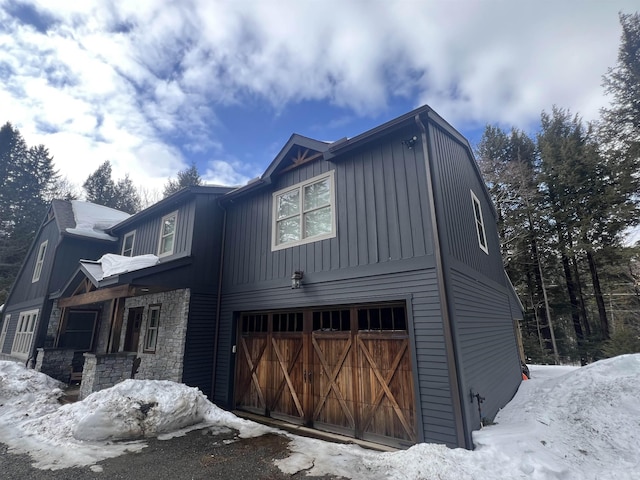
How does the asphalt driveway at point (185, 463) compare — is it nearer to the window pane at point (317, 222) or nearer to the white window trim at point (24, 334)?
the window pane at point (317, 222)

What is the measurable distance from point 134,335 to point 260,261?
545 centimetres

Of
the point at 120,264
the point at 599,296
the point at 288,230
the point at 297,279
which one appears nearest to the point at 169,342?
the point at 120,264

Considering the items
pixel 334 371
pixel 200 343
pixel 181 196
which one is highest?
pixel 181 196

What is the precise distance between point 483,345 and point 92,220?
15815mm

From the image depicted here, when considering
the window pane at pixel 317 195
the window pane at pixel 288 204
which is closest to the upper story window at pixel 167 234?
the window pane at pixel 288 204

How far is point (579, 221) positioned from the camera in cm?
1716

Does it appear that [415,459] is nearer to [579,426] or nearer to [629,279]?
[579,426]

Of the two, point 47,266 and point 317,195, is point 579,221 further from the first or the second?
point 47,266

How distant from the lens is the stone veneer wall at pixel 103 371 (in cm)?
701

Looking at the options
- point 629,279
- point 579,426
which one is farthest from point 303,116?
point 629,279

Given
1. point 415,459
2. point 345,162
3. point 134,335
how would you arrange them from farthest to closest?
point 134,335
point 345,162
point 415,459

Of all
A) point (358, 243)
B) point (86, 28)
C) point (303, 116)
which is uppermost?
point (303, 116)

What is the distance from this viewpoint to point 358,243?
611 cm

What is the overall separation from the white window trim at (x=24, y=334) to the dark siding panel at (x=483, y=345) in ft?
49.2
